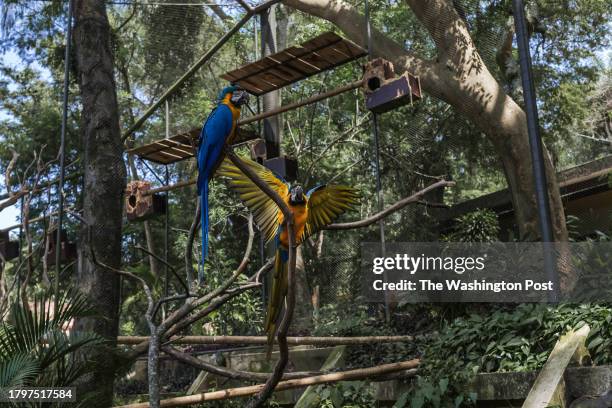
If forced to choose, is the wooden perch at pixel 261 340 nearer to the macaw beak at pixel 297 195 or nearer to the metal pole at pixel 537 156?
the metal pole at pixel 537 156

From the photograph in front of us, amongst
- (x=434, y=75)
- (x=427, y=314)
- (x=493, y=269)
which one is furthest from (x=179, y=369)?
(x=434, y=75)

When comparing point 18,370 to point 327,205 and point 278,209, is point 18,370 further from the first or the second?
point 327,205

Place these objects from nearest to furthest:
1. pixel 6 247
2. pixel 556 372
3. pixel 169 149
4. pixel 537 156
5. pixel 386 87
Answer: pixel 556 372 → pixel 537 156 → pixel 386 87 → pixel 169 149 → pixel 6 247

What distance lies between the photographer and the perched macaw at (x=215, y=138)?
2346mm

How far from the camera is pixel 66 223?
10.3 m

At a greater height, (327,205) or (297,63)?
(297,63)

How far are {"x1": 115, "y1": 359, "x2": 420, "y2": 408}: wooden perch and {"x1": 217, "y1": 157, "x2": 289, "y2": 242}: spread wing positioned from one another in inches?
49.1

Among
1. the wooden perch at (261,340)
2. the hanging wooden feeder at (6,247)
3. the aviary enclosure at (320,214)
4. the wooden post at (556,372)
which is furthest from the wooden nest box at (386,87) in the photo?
the hanging wooden feeder at (6,247)

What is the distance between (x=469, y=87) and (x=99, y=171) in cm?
382

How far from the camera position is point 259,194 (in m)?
2.64

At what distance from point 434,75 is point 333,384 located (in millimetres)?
3464

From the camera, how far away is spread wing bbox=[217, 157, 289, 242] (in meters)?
2.59

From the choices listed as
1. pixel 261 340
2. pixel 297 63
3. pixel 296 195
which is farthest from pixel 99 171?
pixel 297 63

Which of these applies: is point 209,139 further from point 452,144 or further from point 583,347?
point 452,144
